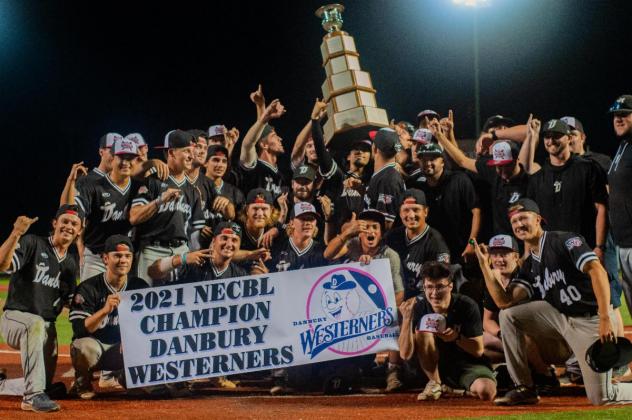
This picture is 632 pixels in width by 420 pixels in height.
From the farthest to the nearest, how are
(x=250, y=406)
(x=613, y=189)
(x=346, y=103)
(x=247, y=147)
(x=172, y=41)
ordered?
(x=172, y=41), (x=346, y=103), (x=247, y=147), (x=613, y=189), (x=250, y=406)

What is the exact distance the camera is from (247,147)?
339 inches

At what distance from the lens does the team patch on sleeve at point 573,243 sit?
5934 mm

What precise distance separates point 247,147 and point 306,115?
2105cm

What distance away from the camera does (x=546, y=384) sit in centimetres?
645

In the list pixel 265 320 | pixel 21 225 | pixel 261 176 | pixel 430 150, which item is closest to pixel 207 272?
pixel 265 320

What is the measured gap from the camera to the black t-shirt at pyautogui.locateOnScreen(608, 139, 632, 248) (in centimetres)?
650

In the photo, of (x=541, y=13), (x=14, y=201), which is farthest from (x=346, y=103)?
(x=14, y=201)

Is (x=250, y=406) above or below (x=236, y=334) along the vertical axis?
below

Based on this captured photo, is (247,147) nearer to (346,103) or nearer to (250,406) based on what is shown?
(346,103)

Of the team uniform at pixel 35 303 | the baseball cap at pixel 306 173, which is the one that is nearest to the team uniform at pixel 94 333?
the team uniform at pixel 35 303

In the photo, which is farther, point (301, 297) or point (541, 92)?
point (541, 92)

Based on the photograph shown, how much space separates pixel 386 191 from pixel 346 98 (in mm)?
2307

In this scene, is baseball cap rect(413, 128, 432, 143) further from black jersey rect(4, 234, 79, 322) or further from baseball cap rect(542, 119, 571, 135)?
black jersey rect(4, 234, 79, 322)

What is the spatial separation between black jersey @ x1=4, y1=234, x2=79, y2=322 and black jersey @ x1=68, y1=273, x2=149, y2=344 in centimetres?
17
